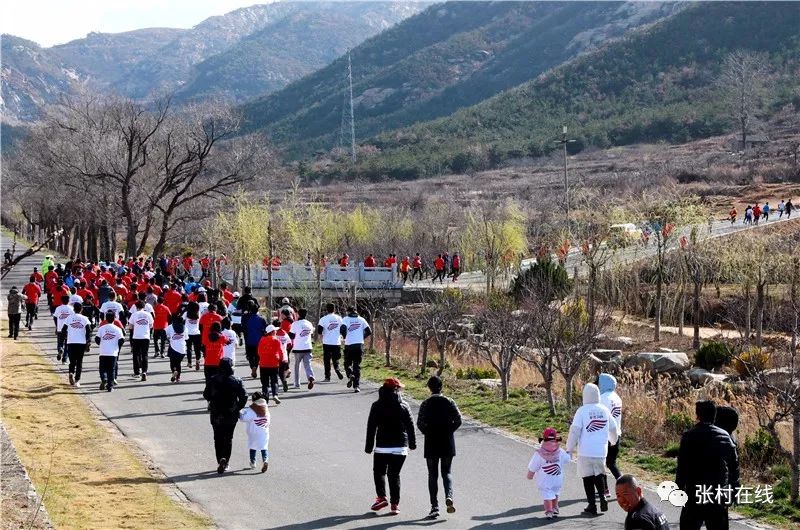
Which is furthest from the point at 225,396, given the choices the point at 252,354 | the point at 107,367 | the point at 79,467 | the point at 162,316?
the point at 162,316

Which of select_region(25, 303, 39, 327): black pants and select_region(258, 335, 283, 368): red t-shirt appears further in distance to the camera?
select_region(25, 303, 39, 327): black pants

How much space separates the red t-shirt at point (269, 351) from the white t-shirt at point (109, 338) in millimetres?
3069

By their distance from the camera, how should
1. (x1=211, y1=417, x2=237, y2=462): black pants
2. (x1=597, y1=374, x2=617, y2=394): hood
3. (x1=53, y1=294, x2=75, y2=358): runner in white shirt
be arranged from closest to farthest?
(x1=597, y1=374, x2=617, y2=394): hood < (x1=211, y1=417, x2=237, y2=462): black pants < (x1=53, y1=294, x2=75, y2=358): runner in white shirt

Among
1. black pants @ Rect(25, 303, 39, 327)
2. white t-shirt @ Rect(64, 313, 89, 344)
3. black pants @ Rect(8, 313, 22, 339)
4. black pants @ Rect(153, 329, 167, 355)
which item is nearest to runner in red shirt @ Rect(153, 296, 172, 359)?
black pants @ Rect(153, 329, 167, 355)

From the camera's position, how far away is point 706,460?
8.97m

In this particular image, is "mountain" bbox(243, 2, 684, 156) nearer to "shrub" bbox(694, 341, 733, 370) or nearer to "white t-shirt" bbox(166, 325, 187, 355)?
"shrub" bbox(694, 341, 733, 370)

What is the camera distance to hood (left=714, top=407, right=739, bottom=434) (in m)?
9.91

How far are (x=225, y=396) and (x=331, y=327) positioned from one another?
6692mm

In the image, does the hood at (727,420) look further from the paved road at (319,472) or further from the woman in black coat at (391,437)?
the woman in black coat at (391,437)

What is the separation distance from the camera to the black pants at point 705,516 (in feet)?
28.7

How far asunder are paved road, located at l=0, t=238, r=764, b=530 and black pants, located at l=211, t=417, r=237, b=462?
270 mm

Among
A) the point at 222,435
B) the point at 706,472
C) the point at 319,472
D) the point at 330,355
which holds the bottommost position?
the point at 319,472

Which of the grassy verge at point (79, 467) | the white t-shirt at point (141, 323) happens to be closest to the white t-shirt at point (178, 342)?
the white t-shirt at point (141, 323)

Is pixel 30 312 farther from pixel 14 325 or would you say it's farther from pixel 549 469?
pixel 549 469
